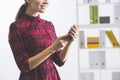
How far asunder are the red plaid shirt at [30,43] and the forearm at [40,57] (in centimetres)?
2

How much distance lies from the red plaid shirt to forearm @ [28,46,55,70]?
0.02m

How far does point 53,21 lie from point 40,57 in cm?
146

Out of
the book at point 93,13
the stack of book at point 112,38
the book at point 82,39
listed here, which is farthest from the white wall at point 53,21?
the stack of book at point 112,38

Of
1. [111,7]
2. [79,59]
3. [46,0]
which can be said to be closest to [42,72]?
[46,0]

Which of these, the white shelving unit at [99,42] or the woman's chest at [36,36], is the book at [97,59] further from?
the woman's chest at [36,36]

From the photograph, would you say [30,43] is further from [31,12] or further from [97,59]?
[97,59]

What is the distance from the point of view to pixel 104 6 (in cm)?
247

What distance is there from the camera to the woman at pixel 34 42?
1070 mm

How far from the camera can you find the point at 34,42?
3.70 feet

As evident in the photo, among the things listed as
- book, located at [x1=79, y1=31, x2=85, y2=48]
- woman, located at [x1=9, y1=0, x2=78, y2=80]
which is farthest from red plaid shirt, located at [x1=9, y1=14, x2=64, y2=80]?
book, located at [x1=79, y1=31, x2=85, y2=48]

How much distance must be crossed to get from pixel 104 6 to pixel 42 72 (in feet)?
4.92

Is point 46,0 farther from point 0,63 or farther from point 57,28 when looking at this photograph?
point 0,63

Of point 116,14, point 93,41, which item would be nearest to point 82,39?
A: point 93,41

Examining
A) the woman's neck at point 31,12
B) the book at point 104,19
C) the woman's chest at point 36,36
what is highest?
the woman's neck at point 31,12
